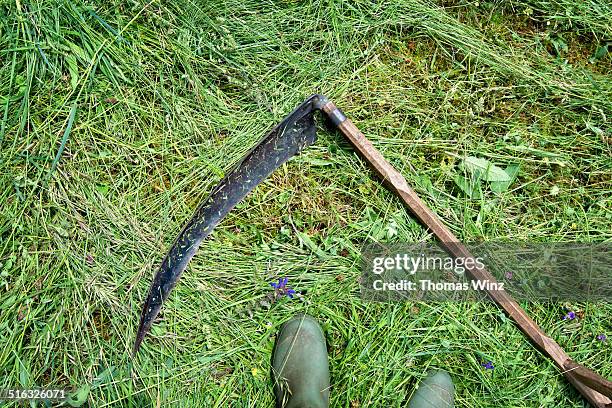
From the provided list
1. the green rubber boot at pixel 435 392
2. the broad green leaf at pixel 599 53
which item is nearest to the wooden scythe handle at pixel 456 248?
the green rubber boot at pixel 435 392

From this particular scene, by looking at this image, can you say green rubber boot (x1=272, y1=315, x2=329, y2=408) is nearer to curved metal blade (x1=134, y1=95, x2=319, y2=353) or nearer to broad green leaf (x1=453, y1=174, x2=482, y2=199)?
curved metal blade (x1=134, y1=95, x2=319, y2=353)

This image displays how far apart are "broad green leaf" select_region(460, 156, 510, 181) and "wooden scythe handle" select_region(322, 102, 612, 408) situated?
29 cm

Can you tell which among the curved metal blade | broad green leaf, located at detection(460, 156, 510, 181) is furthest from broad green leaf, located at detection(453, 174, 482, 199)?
the curved metal blade

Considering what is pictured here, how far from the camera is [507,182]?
255cm

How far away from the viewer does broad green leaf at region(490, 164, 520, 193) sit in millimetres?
2539

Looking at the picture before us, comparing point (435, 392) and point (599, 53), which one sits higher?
point (599, 53)

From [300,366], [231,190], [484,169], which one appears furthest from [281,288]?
[484,169]

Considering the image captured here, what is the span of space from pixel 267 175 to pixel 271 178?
4 centimetres

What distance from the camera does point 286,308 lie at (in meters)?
2.40

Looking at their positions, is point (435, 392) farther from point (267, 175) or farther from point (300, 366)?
point (267, 175)

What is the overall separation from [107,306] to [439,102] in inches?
70.4

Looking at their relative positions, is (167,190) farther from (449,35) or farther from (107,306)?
(449,35)

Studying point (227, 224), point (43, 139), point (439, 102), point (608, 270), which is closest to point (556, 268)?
point (608, 270)

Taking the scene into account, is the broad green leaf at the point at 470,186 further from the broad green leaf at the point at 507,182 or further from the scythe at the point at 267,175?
the scythe at the point at 267,175
